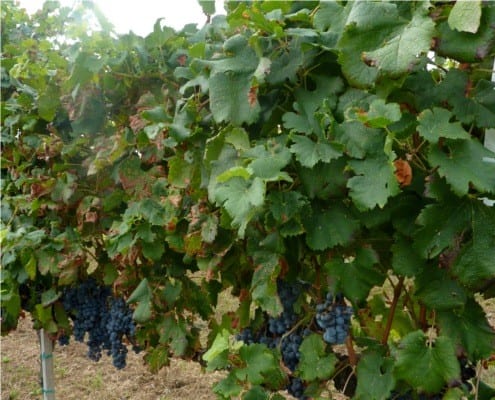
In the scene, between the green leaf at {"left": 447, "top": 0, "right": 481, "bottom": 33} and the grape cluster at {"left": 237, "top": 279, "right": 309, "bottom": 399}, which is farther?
the grape cluster at {"left": 237, "top": 279, "right": 309, "bottom": 399}

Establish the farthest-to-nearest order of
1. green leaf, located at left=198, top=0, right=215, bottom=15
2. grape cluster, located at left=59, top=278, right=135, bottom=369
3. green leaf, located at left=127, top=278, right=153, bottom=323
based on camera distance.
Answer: grape cluster, located at left=59, top=278, right=135, bottom=369
green leaf, located at left=127, top=278, right=153, bottom=323
green leaf, located at left=198, top=0, right=215, bottom=15

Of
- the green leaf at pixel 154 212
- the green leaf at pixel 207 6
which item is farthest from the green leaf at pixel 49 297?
the green leaf at pixel 207 6

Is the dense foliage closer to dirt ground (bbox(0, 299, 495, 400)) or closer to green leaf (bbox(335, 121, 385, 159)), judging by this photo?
green leaf (bbox(335, 121, 385, 159))

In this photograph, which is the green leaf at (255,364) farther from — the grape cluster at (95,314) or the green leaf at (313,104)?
the grape cluster at (95,314)

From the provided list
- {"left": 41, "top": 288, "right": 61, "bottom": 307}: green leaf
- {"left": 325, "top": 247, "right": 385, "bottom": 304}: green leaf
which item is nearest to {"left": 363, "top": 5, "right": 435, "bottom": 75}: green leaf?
{"left": 325, "top": 247, "right": 385, "bottom": 304}: green leaf

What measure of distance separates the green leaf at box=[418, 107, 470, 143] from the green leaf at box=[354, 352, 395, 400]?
0.59 m

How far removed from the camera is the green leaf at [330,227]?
54.2 inches

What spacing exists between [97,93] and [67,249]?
0.77 m

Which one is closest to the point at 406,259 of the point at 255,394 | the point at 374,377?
the point at 374,377

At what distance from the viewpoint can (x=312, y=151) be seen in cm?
131

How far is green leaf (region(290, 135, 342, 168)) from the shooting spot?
1288 millimetres

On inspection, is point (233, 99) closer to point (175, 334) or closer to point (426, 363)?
point (426, 363)

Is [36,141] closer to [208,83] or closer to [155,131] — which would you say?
[155,131]

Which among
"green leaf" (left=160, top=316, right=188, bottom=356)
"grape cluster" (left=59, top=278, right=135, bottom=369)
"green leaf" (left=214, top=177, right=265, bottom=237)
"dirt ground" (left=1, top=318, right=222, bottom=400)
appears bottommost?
"dirt ground" (left=1, top=318, right=222, bottom=400)
